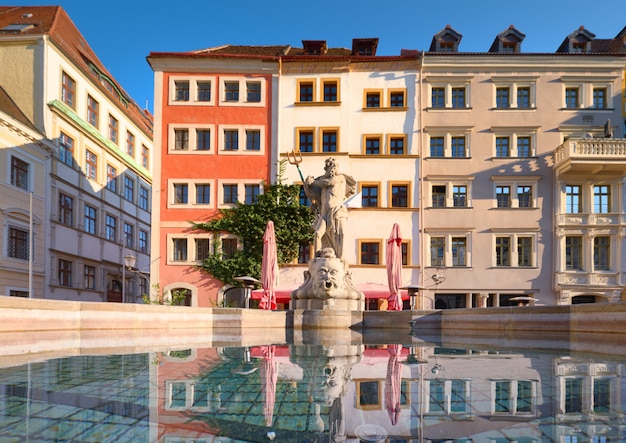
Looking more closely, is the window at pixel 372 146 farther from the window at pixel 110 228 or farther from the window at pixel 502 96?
the window at pixel 110 228

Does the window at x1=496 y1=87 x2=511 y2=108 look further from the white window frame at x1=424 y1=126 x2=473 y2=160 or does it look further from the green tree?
the green tree

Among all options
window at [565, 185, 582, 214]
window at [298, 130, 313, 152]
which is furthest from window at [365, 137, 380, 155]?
window at [565, 185, 582, 214]

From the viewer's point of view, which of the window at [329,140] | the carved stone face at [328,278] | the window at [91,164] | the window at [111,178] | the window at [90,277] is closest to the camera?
the carved stone face at [328,278]

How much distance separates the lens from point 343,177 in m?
13.7

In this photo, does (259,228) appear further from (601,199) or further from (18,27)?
(601,199)

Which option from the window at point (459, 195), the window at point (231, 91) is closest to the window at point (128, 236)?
the window at point (231, 91)

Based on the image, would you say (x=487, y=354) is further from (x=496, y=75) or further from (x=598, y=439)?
(x=496, y=75)

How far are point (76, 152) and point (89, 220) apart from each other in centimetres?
446

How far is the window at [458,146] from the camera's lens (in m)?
29.1

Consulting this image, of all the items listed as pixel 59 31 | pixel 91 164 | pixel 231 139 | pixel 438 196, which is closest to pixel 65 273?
pixel 91 164

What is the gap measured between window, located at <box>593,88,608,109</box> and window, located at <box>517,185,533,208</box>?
594 centimetres

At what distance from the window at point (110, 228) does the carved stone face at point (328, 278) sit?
26.1 m

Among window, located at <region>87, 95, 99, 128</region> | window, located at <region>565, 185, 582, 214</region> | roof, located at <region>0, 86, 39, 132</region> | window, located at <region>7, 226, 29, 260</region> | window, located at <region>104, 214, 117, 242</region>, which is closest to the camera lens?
window, located at <region>7, 226, 29, 260</region>

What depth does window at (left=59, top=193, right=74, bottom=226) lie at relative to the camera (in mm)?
29500
